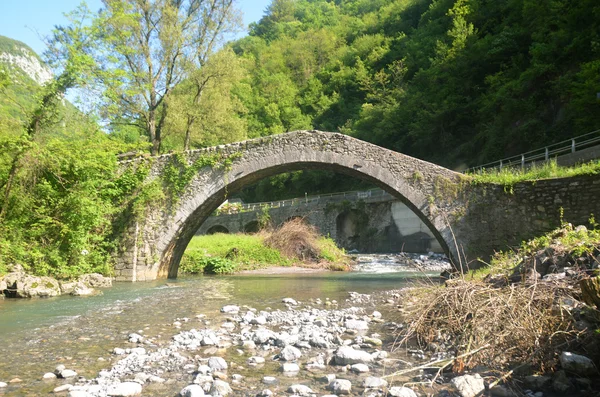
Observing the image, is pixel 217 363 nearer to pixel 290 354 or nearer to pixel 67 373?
pixel 290 354

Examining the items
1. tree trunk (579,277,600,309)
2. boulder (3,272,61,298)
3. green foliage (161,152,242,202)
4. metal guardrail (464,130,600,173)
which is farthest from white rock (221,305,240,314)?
metal guardrail (464,130,600,173)

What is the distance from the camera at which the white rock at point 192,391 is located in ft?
11.9

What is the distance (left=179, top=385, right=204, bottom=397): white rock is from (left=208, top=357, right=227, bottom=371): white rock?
74 centimetres

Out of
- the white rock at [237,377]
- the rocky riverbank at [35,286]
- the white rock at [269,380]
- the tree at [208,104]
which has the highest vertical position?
the tree at [208,104]

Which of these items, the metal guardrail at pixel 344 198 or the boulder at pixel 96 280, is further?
the metal guardrail at pixel 344 198

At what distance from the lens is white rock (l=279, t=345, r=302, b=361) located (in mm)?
4840

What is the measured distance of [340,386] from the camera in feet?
12.5

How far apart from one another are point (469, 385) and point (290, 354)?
1.91 metres

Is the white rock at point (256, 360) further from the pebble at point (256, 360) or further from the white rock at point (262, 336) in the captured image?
the white rock at point (262, 336)

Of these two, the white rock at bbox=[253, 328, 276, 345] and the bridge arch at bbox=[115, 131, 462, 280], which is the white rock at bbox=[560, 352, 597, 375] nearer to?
the white rock at bbox=[253, 328, 276, 345]

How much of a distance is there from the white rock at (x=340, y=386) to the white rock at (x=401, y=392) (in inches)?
14.6

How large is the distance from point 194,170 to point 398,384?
34.1 feet

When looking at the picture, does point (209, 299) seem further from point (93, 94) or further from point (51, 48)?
point (51, 48)

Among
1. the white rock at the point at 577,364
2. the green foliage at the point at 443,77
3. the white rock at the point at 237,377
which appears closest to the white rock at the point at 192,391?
the white rock at the point at 237,377
